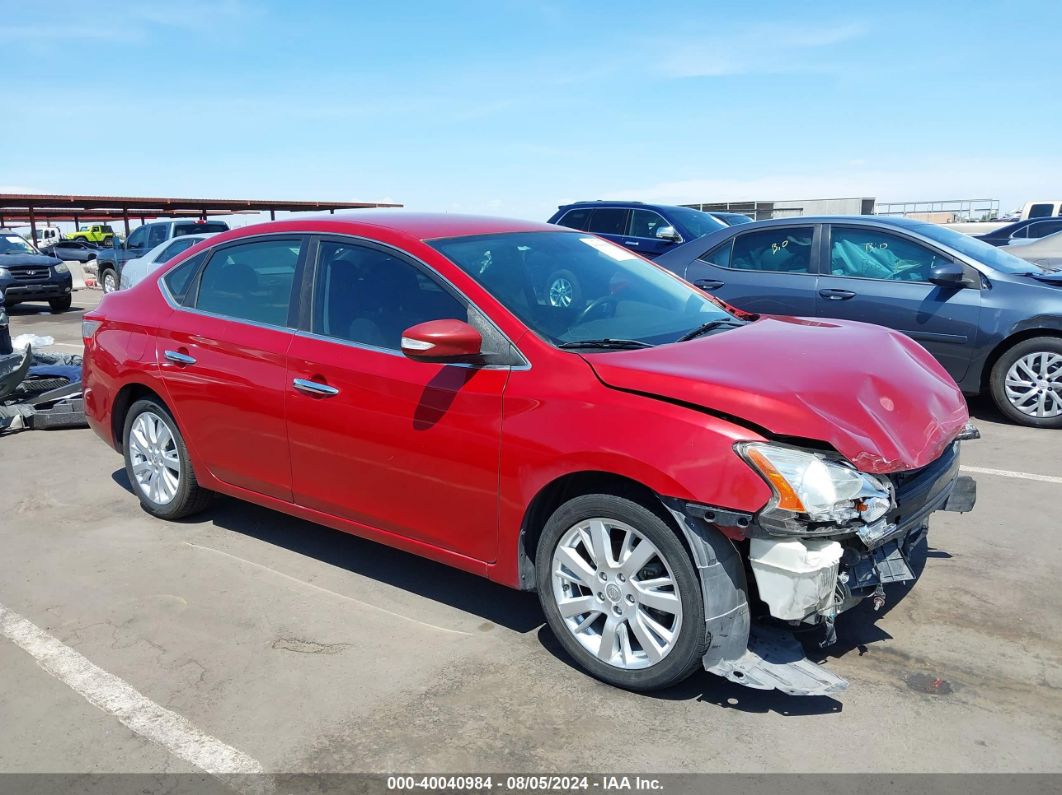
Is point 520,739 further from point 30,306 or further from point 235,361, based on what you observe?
point 30,306

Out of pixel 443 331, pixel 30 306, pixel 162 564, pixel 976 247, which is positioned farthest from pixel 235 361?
pixel 30 306

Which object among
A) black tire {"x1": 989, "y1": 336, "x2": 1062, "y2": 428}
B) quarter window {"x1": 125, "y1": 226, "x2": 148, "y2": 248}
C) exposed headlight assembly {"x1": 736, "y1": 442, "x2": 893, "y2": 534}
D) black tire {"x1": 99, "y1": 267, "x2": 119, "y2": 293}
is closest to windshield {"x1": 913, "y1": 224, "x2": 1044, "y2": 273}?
black tire {"x1": 989, "y1": 336, "x2": 1062, "y2": 428}

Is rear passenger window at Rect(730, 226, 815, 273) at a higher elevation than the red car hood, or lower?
higher

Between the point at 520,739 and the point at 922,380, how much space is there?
219cm

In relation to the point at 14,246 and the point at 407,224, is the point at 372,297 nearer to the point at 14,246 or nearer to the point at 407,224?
the point at 407,224

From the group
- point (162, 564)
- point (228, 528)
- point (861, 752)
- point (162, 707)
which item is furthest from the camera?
point (228, 528)

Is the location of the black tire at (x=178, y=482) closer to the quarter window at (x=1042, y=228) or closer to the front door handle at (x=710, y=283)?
the front door handle at (x=710, y=283)

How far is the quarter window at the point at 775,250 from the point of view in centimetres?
793

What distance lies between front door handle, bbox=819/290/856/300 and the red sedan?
133 inches

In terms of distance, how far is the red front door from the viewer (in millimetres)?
3576

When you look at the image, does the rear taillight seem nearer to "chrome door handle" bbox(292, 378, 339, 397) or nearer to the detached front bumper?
"chrome door handle" bbox(292, 378, 339, 397)

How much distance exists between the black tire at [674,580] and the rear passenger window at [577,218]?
10.1 meters

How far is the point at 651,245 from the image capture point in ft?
40.0

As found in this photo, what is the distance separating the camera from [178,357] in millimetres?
4773
